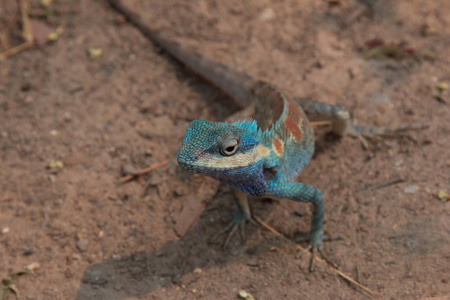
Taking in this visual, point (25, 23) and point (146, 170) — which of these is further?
point (25, 23)

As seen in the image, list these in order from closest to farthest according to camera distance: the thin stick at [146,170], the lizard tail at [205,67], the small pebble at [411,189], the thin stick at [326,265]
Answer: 1. the thin stick at [326,265]
2. the small pebble at [411,189]
3. the thin stick at [146,170]
4. the lizard tail at [205,67]

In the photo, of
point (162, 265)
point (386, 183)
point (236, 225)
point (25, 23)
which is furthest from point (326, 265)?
point (25, 23)

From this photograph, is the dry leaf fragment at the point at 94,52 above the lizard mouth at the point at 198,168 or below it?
below

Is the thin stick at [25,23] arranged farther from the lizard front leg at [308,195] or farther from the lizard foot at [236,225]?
the lizard front leg at [308,195]

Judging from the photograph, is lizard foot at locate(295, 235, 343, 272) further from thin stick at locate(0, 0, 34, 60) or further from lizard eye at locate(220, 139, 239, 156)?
thin stick at locate(0, 0, 34, 60)

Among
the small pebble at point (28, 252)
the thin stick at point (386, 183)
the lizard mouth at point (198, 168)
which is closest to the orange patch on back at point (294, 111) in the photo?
the thin stick at point (386, 183)

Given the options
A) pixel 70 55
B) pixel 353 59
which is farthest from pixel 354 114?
pixel 70 55

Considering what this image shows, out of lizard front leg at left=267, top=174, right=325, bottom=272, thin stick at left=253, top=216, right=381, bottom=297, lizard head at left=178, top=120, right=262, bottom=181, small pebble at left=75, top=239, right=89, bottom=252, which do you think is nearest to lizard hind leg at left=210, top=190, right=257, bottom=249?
thin stick at left=253, top=216, right=381, bottom=297

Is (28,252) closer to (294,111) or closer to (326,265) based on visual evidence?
(326,265)
